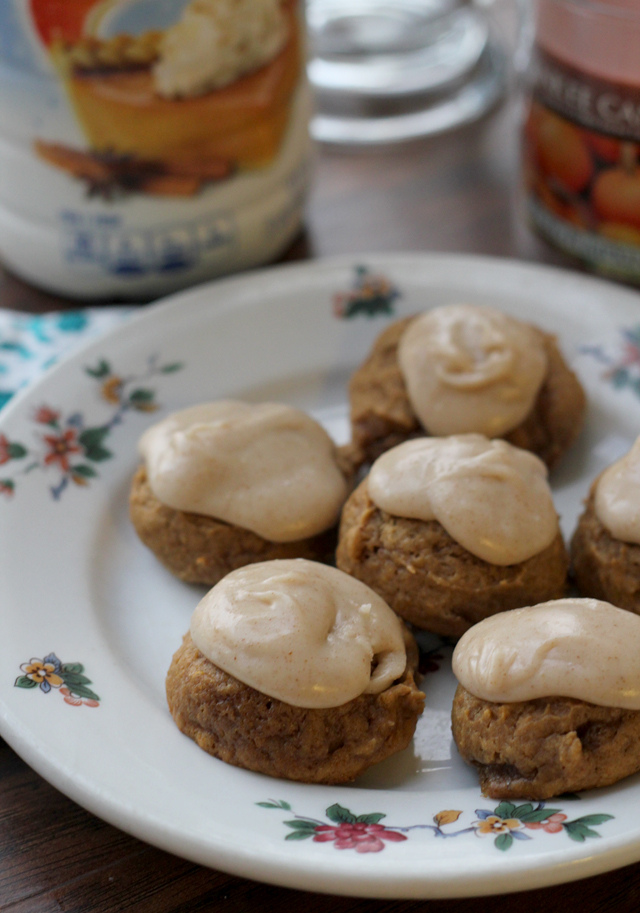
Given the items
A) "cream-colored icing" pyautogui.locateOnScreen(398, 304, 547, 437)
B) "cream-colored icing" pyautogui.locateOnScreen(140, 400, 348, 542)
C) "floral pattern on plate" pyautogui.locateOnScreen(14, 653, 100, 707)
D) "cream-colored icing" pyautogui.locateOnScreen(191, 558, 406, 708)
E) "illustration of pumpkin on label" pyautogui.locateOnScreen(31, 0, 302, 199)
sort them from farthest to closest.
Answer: "illustration of pumpkin on label" pyautogui.locateOnScreen(31, 0, 302, 199)
"cream-colored icing" pyautogui.locateOnScreen(398, 304, 547, 437)
"cream-colored icing" pyautogui.locateOnScreen(140, 400, 348, 542)
"floral pattern on plate" pyautogui.locateOnScreen(14, 653, 100, 707)
"cream-colored icing" pyautogui.locateOnScreen(191, 558, 406, 708)

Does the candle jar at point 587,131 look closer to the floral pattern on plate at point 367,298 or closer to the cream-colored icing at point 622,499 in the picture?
the floral pattern on plate at point 367,298

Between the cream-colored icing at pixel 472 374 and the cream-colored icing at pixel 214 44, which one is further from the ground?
the cream-colored icing at pixel 214 44

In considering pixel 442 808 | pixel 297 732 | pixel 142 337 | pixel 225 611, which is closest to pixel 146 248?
pixel 142 337

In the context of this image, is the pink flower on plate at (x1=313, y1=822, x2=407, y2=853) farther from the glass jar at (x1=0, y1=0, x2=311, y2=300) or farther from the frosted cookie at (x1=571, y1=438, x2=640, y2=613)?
the glass jar at (x1=0, y1=0, x2=311, y2=300)

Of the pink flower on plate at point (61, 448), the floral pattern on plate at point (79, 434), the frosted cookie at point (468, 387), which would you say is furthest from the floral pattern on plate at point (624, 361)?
the pink flower on plate at point (61, 448)

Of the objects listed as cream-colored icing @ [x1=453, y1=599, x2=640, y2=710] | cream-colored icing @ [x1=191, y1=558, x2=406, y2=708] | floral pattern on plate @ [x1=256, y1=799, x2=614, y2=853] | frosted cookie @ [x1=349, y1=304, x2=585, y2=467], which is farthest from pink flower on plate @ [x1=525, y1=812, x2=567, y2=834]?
frosted cookie @ [x1=349, y1=304, x2=585, y2=467]

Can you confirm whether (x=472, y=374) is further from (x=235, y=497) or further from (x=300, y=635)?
(x=300, y=635)
